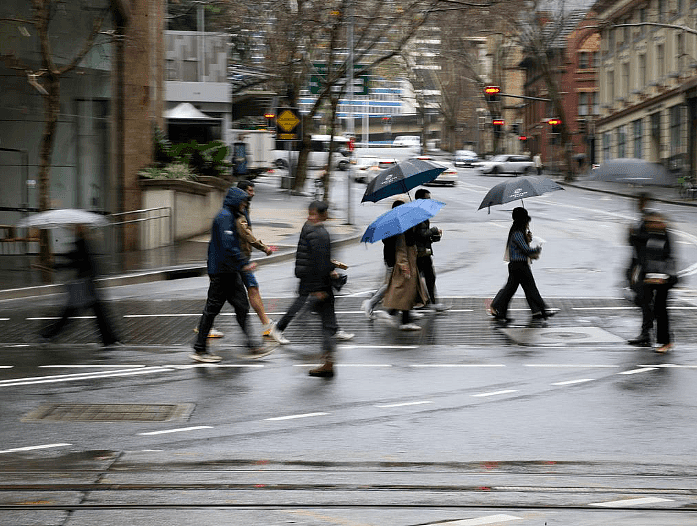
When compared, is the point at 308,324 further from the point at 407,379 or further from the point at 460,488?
the point at 460,488

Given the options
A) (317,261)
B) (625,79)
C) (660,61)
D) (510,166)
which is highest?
(660,61)

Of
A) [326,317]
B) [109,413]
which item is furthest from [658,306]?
[109,413]

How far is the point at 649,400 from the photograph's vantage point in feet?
30.2

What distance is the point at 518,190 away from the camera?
14.8m

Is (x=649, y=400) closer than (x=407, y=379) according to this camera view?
Yes

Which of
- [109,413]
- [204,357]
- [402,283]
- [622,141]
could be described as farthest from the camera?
[622,141]

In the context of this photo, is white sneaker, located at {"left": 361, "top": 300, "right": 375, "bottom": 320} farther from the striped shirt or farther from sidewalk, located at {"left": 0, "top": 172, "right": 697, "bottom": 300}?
sidewalk, located at {"left": 0, "top": 172, "right": 697, "bottom": 300}

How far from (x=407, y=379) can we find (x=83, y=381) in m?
3.08

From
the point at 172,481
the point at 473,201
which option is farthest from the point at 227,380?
the point at 473,201

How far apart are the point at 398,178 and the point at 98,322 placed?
5.06 metres

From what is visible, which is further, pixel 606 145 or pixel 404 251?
pixel 606 145

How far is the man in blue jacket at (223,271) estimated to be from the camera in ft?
36.7

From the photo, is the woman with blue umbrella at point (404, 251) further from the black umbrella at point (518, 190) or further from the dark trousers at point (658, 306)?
the dark trousers at point (658, 306)

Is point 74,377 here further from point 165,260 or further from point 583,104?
point 583,104
